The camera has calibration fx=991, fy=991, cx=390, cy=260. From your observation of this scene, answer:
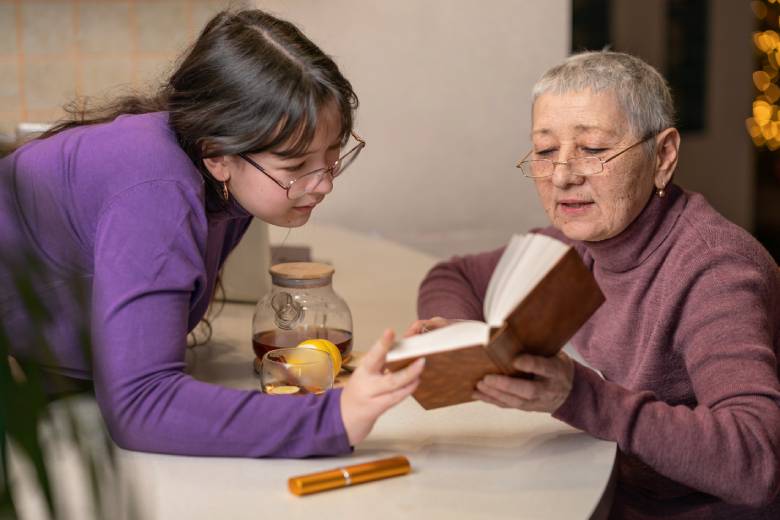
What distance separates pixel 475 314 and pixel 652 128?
0.49 meters

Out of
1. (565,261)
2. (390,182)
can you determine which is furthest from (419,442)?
(390,182)

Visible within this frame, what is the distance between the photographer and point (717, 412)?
1192 millimetres

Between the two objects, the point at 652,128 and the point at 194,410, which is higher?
the point at 652,128

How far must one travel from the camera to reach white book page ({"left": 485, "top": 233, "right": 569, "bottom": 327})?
1035 millimetres

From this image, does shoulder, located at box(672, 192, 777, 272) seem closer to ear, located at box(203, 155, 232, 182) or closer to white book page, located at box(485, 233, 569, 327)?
white book page, located at box(485, 233, 569, 327)

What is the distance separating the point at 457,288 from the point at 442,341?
81cm

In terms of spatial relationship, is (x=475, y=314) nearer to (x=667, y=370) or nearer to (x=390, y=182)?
(x=667, y=370)

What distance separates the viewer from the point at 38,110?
3418 millimetres

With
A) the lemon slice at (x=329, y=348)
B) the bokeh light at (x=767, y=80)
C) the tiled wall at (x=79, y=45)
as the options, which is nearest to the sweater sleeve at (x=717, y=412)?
the lemon slice at (x=329, y=348)

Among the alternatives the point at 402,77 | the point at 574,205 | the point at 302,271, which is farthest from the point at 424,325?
the point at 402,77

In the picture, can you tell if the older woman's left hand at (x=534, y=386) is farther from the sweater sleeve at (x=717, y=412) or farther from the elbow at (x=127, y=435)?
the elbow at (x=127, y=435)

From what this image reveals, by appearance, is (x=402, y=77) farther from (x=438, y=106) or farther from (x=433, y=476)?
(x=433, y=476)

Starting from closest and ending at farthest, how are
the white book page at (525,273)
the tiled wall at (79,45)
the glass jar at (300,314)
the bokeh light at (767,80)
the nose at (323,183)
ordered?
the white book page at (525,273), the nose at (323,183), the glass jar at (300,314), the tiled wall at (79,45), the bokeh light at (767,80)

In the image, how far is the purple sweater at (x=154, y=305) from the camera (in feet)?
3.81
